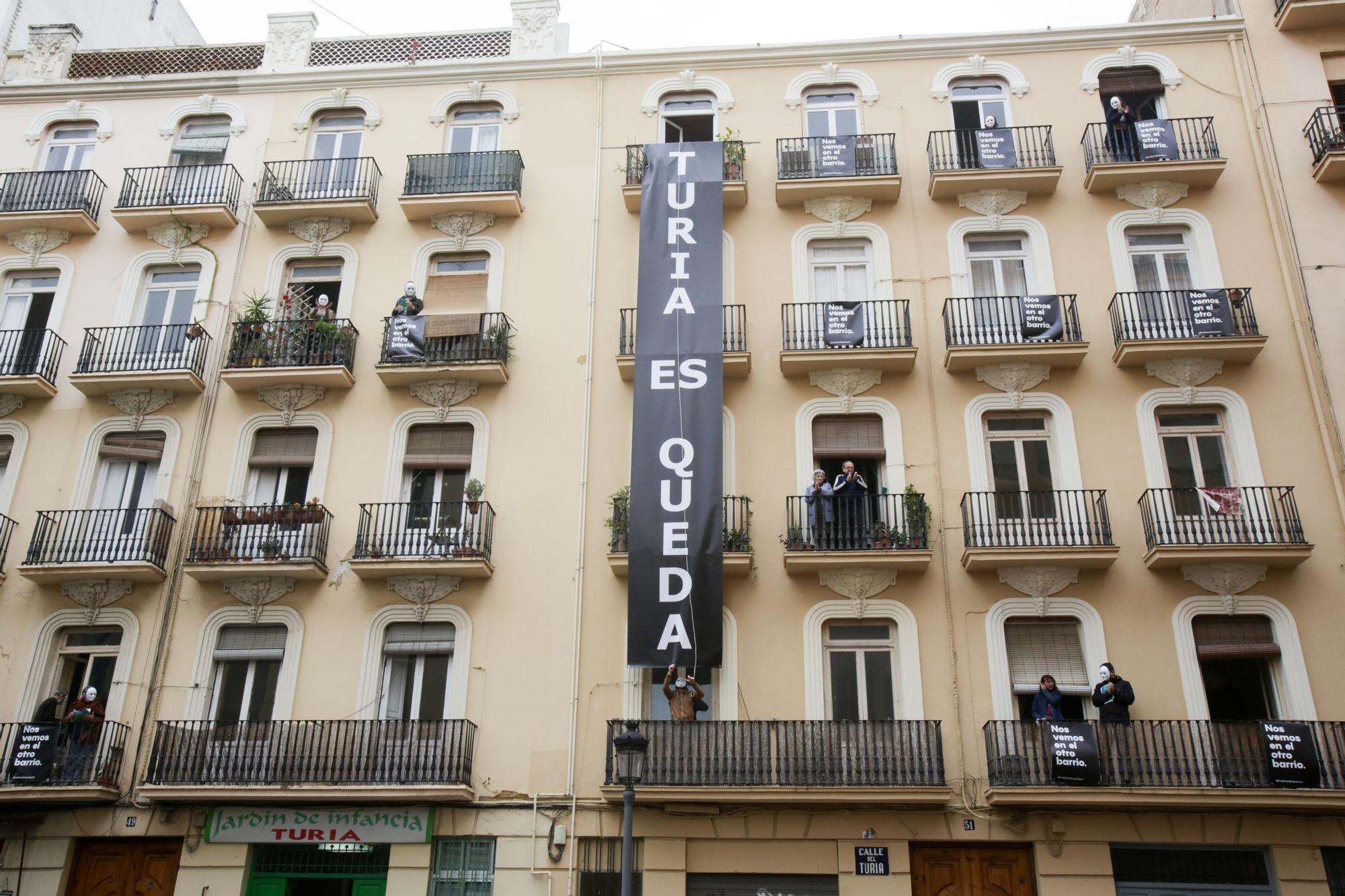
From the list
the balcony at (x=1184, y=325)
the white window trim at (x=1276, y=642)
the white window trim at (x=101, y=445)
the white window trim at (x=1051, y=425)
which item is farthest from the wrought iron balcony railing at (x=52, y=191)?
Result: the white window trim at (x=1276, y=642)

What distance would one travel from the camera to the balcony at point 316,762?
1631cm

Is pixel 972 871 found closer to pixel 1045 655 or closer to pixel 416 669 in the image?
pixel 1045 655

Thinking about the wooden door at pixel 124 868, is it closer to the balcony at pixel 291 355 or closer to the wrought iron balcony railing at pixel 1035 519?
the balcony at pixel 291 355

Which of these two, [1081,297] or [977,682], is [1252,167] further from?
[977,682]

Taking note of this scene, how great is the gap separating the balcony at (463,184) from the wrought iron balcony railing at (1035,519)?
1010 cm

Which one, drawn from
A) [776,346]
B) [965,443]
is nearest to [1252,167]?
[965,443]

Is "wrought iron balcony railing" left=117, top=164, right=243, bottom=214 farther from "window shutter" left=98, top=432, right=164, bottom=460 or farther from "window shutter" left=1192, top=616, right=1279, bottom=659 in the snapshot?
"window shutter" left=1192, top=616, right=1279, bottom=659

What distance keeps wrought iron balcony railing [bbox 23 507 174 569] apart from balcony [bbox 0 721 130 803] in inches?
108

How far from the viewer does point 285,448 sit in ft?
64.8

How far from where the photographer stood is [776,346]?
19.5 metres

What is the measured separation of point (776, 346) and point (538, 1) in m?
9.55

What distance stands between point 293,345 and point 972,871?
1415 cm

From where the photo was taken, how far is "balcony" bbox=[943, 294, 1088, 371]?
1842 centimetres

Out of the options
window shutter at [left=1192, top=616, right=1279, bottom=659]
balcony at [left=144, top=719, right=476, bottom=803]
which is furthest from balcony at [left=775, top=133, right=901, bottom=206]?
balcony at [left=144, top=719, right=476, bottom=803]
